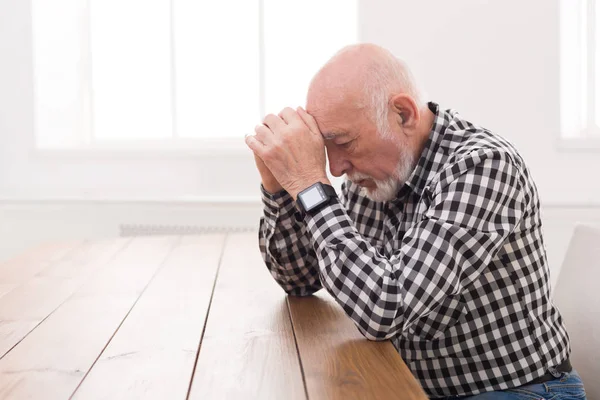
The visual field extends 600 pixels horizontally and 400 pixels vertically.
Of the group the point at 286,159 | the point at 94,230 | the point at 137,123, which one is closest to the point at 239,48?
the point at 137,123

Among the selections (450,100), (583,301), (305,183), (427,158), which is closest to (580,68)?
(450,100)

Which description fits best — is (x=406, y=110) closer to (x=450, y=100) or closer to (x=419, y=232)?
(x=419, y=232)

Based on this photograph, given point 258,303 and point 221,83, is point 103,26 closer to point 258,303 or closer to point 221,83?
point 221,83

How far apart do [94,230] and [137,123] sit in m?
0.65

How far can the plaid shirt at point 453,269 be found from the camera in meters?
1.20

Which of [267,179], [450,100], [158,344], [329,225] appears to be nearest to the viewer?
[158,344]

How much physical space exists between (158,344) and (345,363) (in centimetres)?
32

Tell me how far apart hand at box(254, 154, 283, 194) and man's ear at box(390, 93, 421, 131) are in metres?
0.30

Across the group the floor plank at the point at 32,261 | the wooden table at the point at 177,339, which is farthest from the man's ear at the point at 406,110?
the floor plank at the point at 32,261

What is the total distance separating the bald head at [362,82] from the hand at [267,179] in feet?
0.56

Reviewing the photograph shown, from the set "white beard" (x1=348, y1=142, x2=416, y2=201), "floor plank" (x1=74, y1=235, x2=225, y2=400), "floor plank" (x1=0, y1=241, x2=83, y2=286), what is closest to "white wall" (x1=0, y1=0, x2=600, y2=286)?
"floor plank" (x1=0, y1=241, x2=83, y2=286)

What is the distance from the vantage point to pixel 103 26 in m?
3.96

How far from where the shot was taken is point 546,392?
133 centimetres

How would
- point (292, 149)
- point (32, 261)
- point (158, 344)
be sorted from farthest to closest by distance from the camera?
point (32, 261), point (292, 149), point (158, 344)
